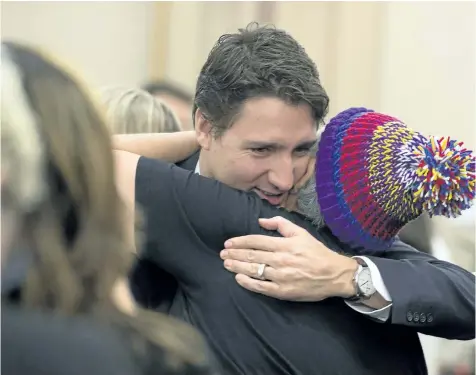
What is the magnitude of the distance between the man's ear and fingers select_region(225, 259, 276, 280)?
0.28 meters

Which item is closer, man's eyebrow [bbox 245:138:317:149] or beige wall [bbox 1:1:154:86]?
man's eyebrow [bbox 245:138:317:149]

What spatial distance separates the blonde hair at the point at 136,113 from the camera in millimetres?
1892

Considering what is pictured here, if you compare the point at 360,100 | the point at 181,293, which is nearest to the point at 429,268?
the point at 181,293

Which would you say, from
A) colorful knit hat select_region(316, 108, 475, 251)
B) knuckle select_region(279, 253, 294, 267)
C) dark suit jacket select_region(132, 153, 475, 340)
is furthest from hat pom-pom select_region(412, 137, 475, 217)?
knuckle select_region(279, 253, 294, 267)

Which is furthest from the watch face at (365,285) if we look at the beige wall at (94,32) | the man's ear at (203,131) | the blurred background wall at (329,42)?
the beige wall at (94,32)

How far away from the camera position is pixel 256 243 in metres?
1.26

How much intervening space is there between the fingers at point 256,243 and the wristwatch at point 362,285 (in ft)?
0.43

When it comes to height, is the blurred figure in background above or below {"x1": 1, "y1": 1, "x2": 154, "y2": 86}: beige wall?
below

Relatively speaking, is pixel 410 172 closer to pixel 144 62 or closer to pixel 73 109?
pixel 73 109

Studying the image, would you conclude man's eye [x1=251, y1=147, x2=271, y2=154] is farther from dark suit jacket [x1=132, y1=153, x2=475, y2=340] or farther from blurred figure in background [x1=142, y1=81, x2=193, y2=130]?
blurred figure in background [x1=142, y1=81, x2=193, y2=130]

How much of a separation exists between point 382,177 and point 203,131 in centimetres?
38

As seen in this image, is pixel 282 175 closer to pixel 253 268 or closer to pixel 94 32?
pixel 253 268

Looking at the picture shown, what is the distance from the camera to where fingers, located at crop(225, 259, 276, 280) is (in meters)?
1.24

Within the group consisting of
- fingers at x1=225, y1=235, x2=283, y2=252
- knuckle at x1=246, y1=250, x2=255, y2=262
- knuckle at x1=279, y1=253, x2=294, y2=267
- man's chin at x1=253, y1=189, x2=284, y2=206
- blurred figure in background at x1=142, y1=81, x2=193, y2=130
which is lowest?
blurred figure in background at x1=142, y1=81, x2=193, y2=130
